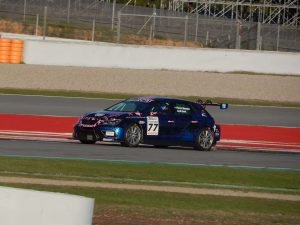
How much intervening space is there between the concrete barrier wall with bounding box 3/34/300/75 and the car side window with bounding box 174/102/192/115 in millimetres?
14160

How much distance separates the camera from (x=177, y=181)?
16.7 m

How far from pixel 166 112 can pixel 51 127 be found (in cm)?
544

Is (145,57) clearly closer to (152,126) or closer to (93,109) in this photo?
(93,109)

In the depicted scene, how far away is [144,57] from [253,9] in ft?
69.5

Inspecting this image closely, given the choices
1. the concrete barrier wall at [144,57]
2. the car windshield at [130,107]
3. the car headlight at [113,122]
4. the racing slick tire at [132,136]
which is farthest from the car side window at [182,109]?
the concrete barrier wall at [144,57]

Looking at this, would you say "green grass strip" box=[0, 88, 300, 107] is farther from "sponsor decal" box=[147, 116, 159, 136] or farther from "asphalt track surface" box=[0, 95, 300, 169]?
"sponsor decal" box=[147, 116, 159, 136]

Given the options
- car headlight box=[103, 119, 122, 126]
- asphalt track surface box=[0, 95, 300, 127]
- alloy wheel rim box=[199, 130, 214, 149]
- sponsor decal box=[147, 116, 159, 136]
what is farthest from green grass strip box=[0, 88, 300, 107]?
car headlight box=[103, 119, 122, 126]

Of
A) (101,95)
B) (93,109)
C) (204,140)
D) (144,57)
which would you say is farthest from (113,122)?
(144,57)

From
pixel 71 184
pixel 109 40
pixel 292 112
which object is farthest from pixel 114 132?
pixel 109 40

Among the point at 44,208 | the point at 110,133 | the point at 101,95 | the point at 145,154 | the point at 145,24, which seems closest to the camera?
the point at 44,208

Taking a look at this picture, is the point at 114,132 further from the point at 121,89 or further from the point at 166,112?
the point at 121,89

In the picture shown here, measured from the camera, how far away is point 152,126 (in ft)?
77.1

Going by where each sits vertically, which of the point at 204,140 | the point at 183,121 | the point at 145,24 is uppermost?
the point at 145,24

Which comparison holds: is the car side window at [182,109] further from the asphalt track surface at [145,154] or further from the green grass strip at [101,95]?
the green grass strip at [101,95]
